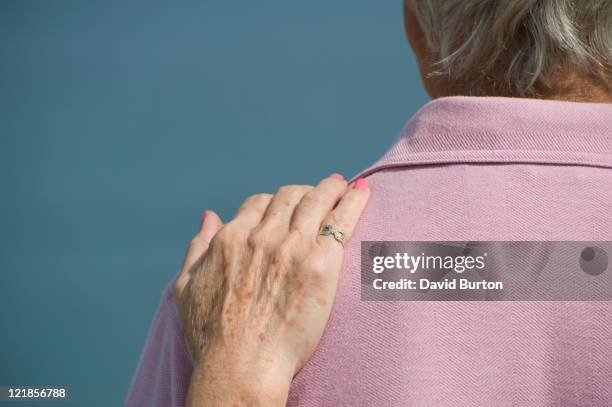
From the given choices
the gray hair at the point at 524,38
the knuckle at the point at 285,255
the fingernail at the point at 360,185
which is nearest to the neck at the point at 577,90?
the gray hair at the point at 524,38

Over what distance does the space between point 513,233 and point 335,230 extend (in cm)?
16

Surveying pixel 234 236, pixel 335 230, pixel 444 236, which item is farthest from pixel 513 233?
pixel 234 236

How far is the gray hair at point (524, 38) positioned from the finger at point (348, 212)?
17cm

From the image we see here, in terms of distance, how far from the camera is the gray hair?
32.7 inches

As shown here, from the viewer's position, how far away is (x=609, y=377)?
0.73 metres

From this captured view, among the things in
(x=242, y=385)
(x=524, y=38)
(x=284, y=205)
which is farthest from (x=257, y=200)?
(x=524, y=38)

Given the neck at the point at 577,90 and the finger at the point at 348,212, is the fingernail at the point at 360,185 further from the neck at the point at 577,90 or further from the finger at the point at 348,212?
the neck at the point at 577,90

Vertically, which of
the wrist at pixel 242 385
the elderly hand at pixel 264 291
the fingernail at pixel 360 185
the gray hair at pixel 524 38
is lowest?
the wrist at pixel 242 385

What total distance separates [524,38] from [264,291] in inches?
14.4

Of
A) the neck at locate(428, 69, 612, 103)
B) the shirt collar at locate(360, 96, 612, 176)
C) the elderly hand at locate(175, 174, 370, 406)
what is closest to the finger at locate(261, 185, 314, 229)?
the elderly hand at locate(175, 174, 370, 406)

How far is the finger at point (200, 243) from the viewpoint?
863 millimetres

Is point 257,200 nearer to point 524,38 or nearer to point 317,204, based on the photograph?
point 317,204

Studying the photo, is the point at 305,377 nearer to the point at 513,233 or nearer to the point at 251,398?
the point at 251,398

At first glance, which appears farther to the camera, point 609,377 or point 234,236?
point 234,236
